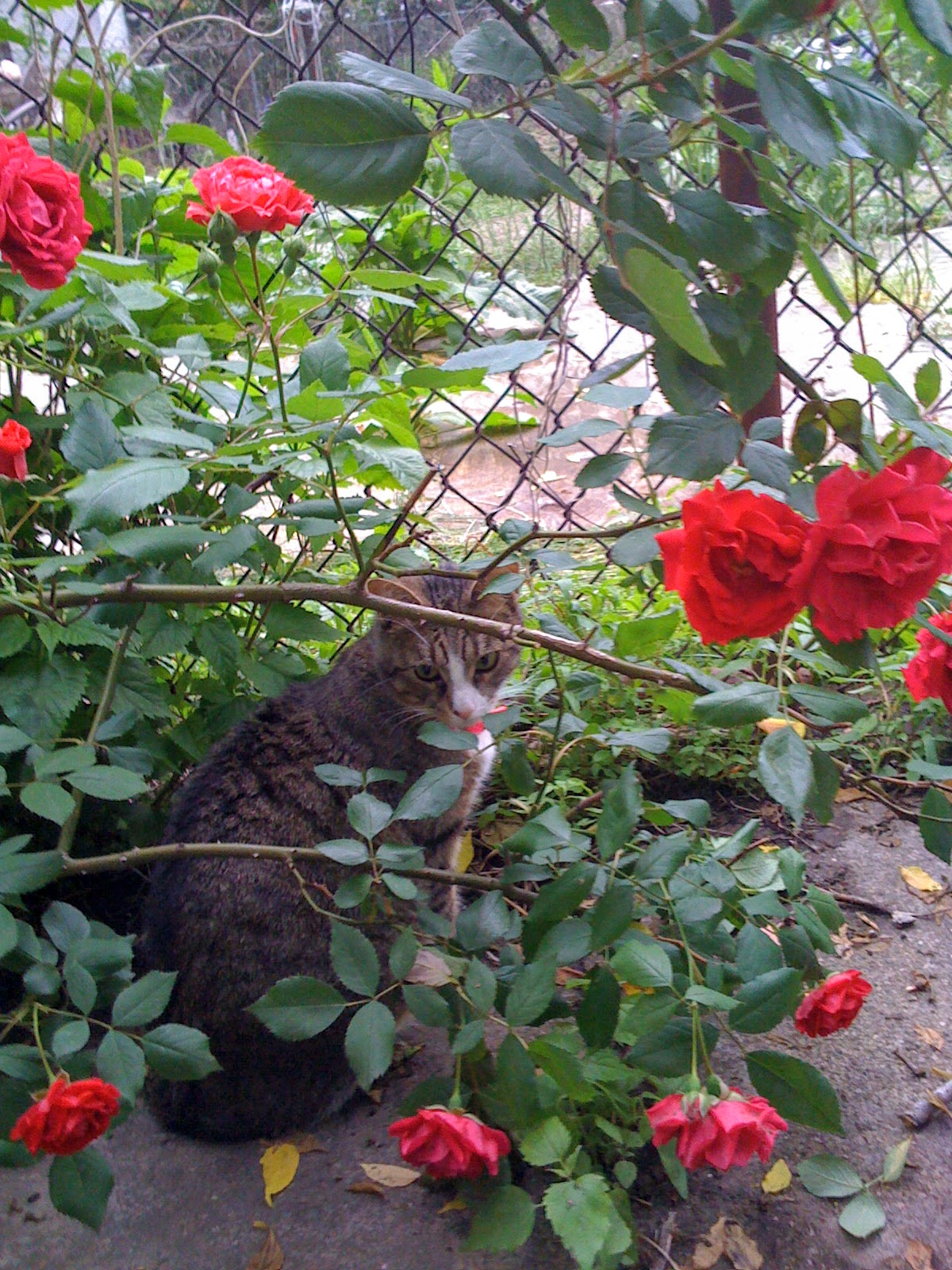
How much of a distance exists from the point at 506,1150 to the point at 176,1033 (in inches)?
15.2

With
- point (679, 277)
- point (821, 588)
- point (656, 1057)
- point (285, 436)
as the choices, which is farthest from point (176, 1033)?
point (679, 277)

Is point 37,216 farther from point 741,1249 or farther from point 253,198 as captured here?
point 741,1249

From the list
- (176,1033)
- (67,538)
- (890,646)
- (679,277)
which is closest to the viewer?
(679,277)

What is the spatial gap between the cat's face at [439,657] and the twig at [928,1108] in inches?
35.1

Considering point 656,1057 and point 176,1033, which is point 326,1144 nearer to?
point 176,1033

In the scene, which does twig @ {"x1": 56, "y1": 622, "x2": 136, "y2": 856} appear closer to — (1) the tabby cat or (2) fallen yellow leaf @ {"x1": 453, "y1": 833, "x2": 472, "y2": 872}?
(1) the tabby cat

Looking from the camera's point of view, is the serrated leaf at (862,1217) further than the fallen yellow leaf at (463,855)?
No

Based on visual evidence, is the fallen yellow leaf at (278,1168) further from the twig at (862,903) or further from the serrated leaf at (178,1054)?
the twig at (862,903)

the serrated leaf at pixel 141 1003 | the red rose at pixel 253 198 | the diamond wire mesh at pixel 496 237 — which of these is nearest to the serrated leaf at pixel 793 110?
the diamond wire mesh at pixel 496 237

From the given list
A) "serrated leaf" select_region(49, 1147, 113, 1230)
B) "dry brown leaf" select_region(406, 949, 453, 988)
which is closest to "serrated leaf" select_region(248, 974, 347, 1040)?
"dry brown leaf" select_region(406, 949, 453, 988)

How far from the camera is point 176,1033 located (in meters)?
1.15

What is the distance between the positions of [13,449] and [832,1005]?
3.98ft

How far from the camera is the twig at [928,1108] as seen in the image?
55.1 inches

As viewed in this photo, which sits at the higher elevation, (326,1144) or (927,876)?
(927,876)
